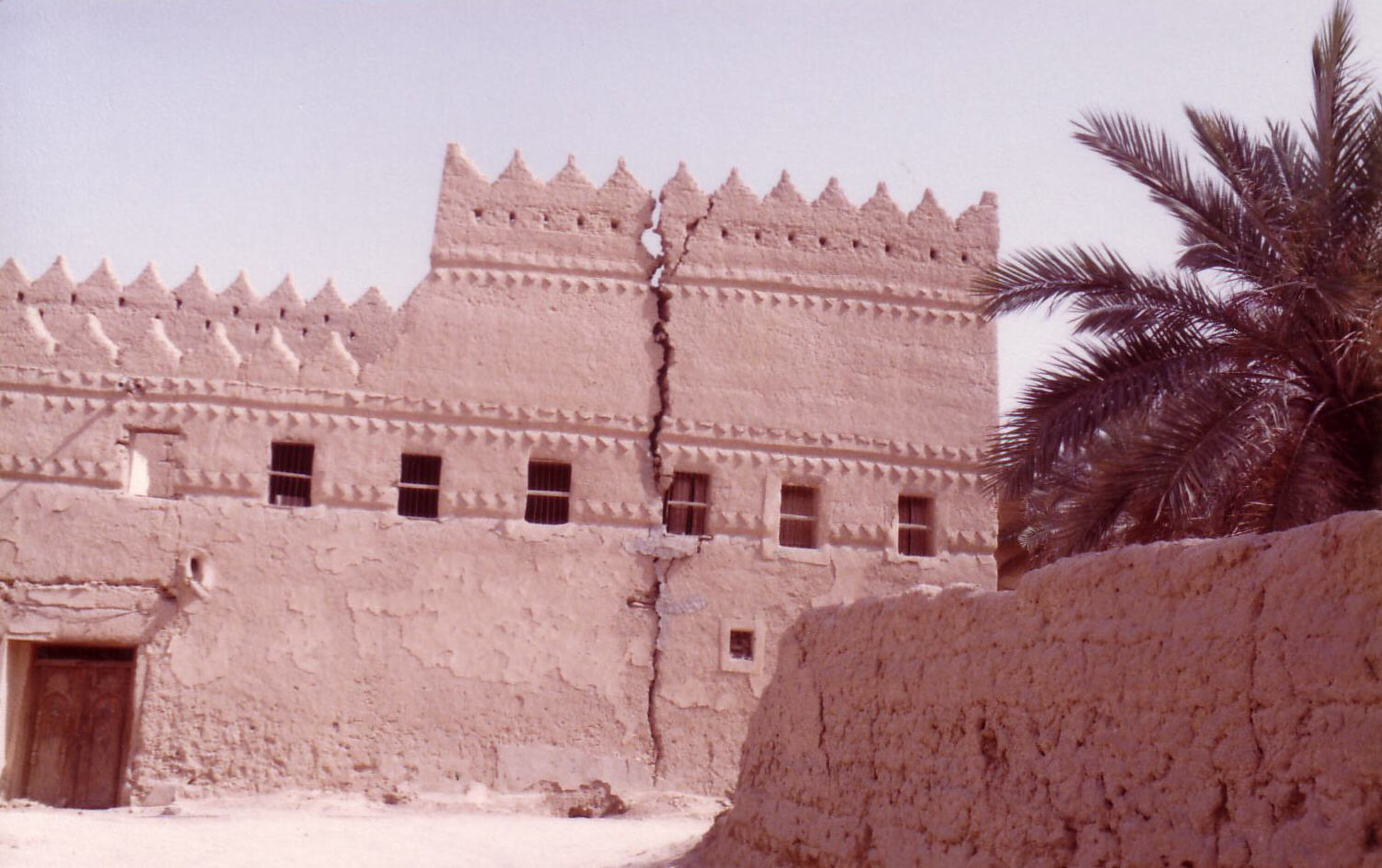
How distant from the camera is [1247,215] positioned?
9086 mm

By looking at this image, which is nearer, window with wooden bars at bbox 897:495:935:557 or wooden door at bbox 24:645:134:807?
wooden door at bbox 24:645:134:807

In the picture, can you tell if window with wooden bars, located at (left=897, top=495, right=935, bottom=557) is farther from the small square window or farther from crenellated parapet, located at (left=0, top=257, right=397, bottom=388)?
the small square window

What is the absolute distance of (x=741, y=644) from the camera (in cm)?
1409

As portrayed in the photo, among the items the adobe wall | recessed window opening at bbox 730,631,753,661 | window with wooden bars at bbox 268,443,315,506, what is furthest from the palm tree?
window with wooden bars at bbox 268,443,315,506

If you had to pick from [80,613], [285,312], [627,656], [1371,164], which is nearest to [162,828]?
[80,613]

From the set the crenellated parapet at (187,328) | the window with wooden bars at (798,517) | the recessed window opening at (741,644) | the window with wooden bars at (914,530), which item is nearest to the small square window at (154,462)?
the crenellated parapet at (187,328)

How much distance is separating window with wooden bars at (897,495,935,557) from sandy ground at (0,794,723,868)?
3.58 metres

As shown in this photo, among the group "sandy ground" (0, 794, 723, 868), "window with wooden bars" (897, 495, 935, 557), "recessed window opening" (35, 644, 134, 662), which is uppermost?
"window with wooden bars" (897, 495, 935, 557)

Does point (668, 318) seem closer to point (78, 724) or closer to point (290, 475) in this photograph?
point (290, 475)

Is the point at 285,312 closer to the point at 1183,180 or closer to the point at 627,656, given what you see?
the point at 627,656

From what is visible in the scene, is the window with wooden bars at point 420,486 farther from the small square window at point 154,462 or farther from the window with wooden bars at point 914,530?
the window with wooden bars at point 914,530

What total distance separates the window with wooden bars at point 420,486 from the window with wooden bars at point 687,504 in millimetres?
2302

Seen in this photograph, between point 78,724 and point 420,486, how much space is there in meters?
3.92

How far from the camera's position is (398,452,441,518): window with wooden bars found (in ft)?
46.0
